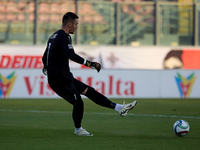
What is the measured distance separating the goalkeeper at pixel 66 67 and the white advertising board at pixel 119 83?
9.44 meters

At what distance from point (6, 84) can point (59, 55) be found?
10083 mm

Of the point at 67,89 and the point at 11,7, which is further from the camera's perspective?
the point at 11,7

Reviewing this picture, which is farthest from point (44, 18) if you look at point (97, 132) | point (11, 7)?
point (97, 132)

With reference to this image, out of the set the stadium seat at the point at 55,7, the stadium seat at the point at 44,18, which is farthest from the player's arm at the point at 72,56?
the stadium seat at the point at 55,7

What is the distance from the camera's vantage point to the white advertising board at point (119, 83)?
16.8 m

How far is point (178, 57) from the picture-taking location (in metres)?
24.8

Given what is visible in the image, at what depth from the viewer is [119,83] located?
55.8ft

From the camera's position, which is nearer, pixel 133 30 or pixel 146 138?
pixel 146 138

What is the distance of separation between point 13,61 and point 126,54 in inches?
239

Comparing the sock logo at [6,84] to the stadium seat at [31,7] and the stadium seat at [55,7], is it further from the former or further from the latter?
the stadium seat at [55,7]

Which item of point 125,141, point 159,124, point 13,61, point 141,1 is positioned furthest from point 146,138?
point 141,1

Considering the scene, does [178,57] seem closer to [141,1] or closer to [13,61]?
[141,1]

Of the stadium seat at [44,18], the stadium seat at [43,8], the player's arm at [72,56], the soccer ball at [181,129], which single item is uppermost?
the stadium seat at [43,8]

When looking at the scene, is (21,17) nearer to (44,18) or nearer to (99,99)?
(44,18)
